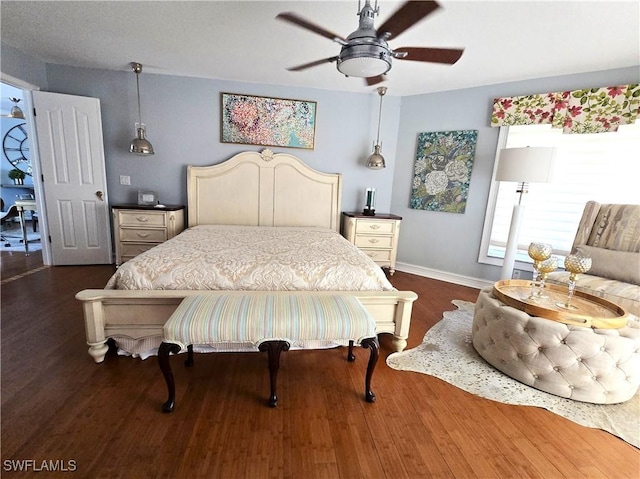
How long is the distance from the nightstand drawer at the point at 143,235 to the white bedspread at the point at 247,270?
1.31 m

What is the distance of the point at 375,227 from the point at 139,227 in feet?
9.57

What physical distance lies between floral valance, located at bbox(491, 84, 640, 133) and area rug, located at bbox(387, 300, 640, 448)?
2440 mm

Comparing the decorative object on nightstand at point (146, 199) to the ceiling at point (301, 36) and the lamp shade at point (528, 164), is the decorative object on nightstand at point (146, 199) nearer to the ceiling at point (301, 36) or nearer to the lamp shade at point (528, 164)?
the ceiling at point (301, 36)

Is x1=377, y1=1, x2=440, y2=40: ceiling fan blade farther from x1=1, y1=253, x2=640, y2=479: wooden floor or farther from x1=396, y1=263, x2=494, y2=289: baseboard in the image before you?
x1=396, y1=263, x2=494, y2=289: baseboard

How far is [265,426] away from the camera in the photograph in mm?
1368

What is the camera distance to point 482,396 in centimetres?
164

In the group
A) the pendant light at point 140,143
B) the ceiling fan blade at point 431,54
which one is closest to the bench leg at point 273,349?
the ceiling fan blade at point 431,54

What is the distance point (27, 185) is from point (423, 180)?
8.20m

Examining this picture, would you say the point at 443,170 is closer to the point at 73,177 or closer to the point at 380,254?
the point at 380,254

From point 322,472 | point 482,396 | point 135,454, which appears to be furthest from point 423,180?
point 135,454

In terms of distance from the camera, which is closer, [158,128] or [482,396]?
[482,396]

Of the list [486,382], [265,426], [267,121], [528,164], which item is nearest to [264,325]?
[265,426]

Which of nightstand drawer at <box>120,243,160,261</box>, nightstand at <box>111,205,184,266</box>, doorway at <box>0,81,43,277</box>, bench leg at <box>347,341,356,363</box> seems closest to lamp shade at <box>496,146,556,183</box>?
bench leg at <box>347,341,356,363</box>

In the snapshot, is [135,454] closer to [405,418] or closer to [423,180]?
[405,418]
